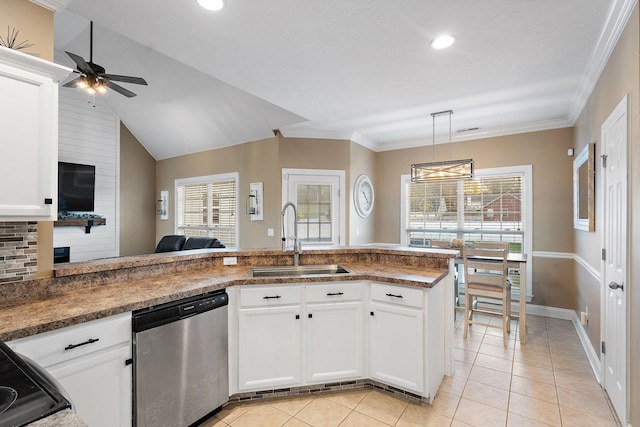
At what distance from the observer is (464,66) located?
2.72 meters

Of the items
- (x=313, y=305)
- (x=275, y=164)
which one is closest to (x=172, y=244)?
(x=275, y=164)

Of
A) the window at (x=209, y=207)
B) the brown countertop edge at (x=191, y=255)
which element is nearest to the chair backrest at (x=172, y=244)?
the window at (x=209, y=207)

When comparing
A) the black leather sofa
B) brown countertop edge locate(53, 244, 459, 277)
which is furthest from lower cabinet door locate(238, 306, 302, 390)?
the black leather sofa

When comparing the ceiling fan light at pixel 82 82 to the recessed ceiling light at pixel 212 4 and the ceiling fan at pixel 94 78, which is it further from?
the recessed ceiling light at pixel 212 4

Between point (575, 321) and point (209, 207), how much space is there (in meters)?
5.75

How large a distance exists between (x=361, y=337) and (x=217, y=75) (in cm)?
266

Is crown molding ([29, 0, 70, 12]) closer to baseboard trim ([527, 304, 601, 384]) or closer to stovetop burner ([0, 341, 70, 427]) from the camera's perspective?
stovetop burner ([0, 341, 70, 427])

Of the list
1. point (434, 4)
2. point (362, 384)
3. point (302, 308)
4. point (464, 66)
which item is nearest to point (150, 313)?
point (302, 308)

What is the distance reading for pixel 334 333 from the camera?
7.70ft

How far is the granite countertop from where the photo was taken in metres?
1.47

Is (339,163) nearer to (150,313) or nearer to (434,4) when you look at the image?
(434,4)

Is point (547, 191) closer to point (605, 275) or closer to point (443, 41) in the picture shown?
point (605, 275)

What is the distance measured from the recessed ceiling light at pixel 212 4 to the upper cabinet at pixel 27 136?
34.2 inches

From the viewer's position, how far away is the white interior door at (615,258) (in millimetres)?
1963
